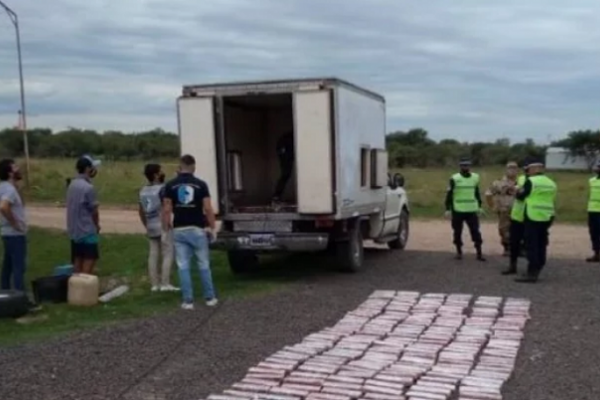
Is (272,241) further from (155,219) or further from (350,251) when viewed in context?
(155,219)

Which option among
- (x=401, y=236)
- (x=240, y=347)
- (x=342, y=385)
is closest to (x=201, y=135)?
(x=240, y=347)

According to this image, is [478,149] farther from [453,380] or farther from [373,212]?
[453,380]

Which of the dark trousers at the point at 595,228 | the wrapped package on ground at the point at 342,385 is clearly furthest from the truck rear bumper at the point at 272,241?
the dark trousers at the point at 595,228

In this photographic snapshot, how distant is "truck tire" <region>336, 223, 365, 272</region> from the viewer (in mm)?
13320

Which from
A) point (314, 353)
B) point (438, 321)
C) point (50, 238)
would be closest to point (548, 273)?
point (438, 321)

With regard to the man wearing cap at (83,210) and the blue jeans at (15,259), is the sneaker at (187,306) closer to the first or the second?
the man wearing cap at (83,210)

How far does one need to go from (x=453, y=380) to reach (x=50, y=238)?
1478 cm

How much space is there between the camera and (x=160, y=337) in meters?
8.66

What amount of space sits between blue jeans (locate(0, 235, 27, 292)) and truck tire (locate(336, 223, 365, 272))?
4.65 metres

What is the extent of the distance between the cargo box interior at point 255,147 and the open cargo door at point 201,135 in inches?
30.2

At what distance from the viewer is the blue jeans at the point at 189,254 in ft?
33.7

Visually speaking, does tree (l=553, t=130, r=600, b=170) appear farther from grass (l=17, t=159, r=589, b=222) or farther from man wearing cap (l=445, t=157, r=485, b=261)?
man wearing cap (l=445, t=157, r=485, b=261)

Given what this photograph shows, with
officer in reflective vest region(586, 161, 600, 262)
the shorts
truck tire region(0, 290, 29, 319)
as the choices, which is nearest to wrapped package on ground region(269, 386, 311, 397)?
truck tire region(0, 290, 29, 319)

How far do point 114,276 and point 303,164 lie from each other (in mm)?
4351
